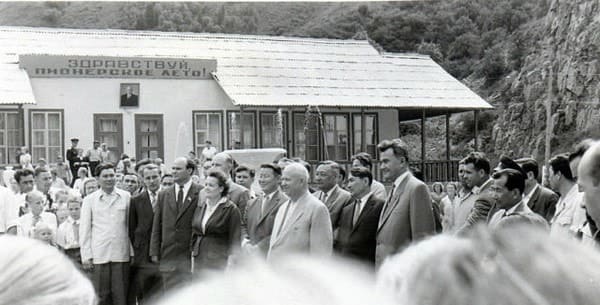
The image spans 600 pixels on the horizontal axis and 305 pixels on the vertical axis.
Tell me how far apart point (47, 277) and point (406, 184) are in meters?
6.23

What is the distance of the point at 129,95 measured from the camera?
26.8 metres

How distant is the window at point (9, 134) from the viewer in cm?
2612

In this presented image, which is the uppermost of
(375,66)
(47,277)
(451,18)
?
(451,18)

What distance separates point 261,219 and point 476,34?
6687 centimetres

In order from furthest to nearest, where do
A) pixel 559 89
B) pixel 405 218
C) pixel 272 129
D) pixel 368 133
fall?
1. pixel 559 89
2. pixel 368 133
3. pixel 272 129
4. pixel 405 218

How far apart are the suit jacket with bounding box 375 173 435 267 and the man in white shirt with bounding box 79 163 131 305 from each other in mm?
3893

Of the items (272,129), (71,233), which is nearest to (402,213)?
(71,233)

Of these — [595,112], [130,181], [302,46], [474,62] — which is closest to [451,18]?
[474,62]

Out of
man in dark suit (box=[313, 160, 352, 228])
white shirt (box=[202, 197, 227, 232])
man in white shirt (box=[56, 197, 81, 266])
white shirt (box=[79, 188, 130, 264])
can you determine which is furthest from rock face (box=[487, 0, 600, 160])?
white shirt (box=[202, 197, 227, 232])

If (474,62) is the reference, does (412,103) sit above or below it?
below

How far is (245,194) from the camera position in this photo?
10.1 meters

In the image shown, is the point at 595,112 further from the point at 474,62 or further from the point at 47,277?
the point at 47,277

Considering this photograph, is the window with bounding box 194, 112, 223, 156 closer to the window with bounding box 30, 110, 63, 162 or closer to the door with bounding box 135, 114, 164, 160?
the door with bounding box 135, 114, 164, 160

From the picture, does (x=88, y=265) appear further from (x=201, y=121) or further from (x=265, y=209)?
(x=201, y=121)
